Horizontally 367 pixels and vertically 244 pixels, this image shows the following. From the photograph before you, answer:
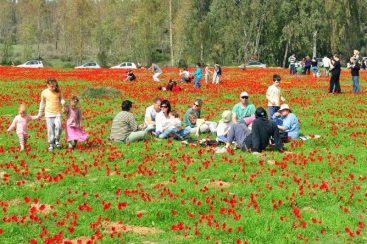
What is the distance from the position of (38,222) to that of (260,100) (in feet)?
61.5

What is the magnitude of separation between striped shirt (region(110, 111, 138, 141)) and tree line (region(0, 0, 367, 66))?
2330 inches

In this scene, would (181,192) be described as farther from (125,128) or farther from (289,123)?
(289,123)

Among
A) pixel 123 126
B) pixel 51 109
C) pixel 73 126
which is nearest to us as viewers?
pixel 51 109

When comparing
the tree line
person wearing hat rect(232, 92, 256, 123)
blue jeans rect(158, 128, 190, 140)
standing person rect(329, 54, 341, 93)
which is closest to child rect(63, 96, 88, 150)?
blue jeans rect(158, 128, 190, 140)

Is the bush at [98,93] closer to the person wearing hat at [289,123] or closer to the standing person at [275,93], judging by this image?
the standing person at [275,93]

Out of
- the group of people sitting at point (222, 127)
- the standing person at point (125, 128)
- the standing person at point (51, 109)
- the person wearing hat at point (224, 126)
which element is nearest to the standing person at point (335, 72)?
the group of people sitting at point (222, 127)

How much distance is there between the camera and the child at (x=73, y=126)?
15.2 m

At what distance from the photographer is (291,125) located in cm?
1627

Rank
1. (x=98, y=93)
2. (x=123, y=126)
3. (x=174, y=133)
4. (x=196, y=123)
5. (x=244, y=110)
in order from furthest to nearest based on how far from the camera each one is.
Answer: (x=98, y=93), (x=196, y=123), (x=244, y=110), (x=174, y=133), (x=123, y=126)

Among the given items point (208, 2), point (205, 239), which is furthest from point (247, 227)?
point (208, 2)

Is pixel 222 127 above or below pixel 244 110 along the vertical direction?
below

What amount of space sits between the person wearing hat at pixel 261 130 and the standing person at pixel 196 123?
10.6 feet

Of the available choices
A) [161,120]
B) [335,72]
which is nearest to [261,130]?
[161,120]

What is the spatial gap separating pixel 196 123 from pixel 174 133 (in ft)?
5.23
